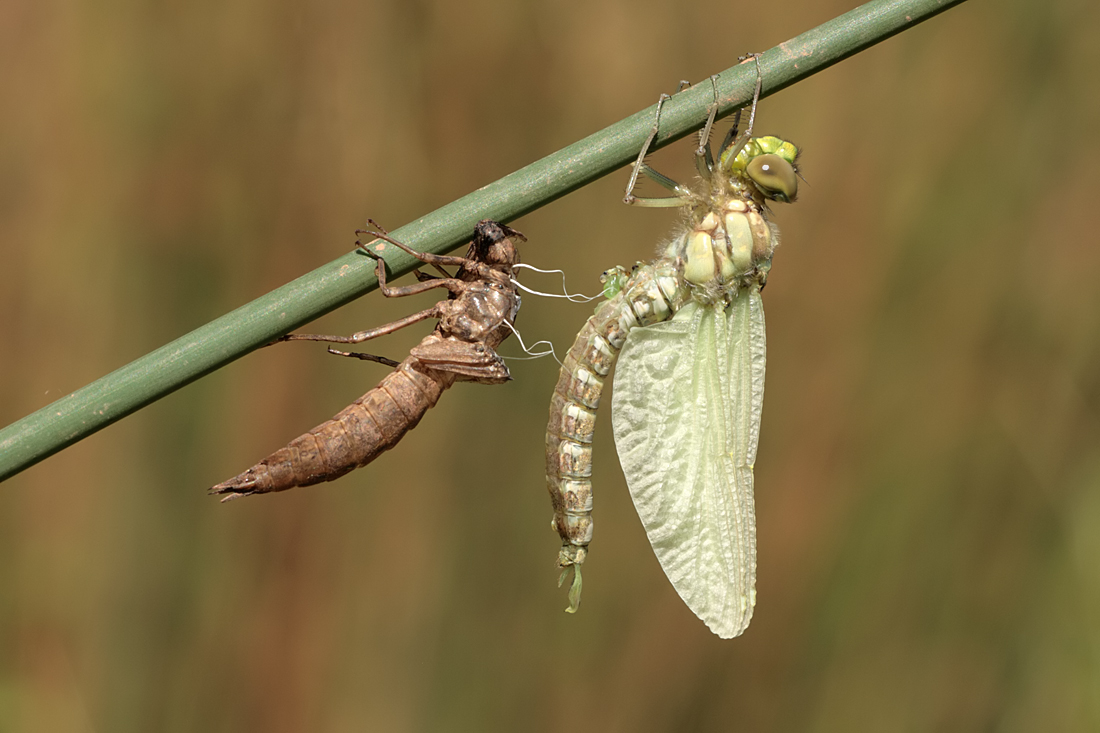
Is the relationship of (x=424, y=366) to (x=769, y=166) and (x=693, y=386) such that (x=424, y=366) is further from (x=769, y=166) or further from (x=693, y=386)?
(x=769, y=166)

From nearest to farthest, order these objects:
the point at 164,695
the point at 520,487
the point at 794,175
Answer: the point at 794,175 < the point at 164,695 < the point at 520,487

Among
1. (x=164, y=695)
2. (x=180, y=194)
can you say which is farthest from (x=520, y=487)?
(x=180, y=194)

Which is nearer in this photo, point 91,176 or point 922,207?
point 91,176

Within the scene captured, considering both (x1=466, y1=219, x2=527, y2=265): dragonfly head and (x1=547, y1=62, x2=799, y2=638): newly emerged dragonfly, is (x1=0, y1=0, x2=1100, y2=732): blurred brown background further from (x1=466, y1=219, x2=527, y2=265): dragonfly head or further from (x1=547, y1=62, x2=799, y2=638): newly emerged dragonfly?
(x1=466, y1=219, x2=527, y2=265): dragonfly head

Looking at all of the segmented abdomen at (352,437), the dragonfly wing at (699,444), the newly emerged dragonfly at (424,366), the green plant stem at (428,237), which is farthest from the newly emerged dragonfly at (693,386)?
the green plant stem at (428,237)

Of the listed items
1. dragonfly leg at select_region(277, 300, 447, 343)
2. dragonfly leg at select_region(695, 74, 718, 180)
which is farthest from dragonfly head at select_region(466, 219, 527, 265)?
dragonfly leg at select_region(695, 74, 718, 180)

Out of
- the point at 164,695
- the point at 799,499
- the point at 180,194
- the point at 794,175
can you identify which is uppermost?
the point at 180,194

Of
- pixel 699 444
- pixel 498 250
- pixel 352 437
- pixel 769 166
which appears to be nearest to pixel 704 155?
pixel 769 166

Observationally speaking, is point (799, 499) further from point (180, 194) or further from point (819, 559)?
point (180, 194)
